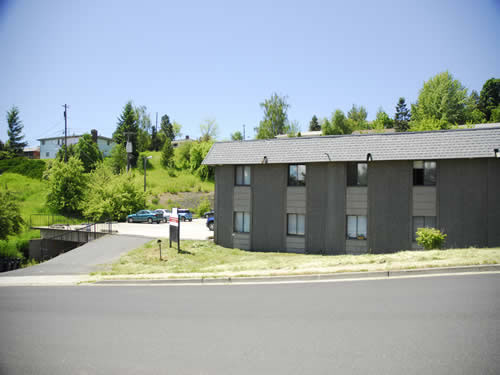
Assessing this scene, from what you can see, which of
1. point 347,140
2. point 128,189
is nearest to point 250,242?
point 347,140

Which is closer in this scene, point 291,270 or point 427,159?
point 291,270

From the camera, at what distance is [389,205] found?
2400 cm

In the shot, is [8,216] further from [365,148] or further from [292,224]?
[365,148]

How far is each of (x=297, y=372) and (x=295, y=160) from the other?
21370mm

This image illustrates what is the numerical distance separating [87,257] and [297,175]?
50.6 feet

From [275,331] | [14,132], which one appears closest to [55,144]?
[14,132]

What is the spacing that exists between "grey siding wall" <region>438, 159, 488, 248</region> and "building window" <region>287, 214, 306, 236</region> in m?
8.80

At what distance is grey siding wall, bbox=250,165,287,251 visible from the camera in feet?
88.2

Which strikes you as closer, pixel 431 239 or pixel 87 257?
pixel 431 239

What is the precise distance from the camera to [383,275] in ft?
39.5

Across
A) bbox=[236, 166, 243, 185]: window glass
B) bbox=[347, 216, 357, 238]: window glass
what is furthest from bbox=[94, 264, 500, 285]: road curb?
bbox=[236, 166, 243, 185]: window glass

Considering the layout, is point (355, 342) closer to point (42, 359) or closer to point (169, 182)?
point (42, 359)

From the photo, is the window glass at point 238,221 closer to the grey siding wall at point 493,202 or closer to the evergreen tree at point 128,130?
the grey siding wall at point 493,202

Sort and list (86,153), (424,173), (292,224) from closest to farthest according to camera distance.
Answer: (424,173), (292,224), (86,153)
